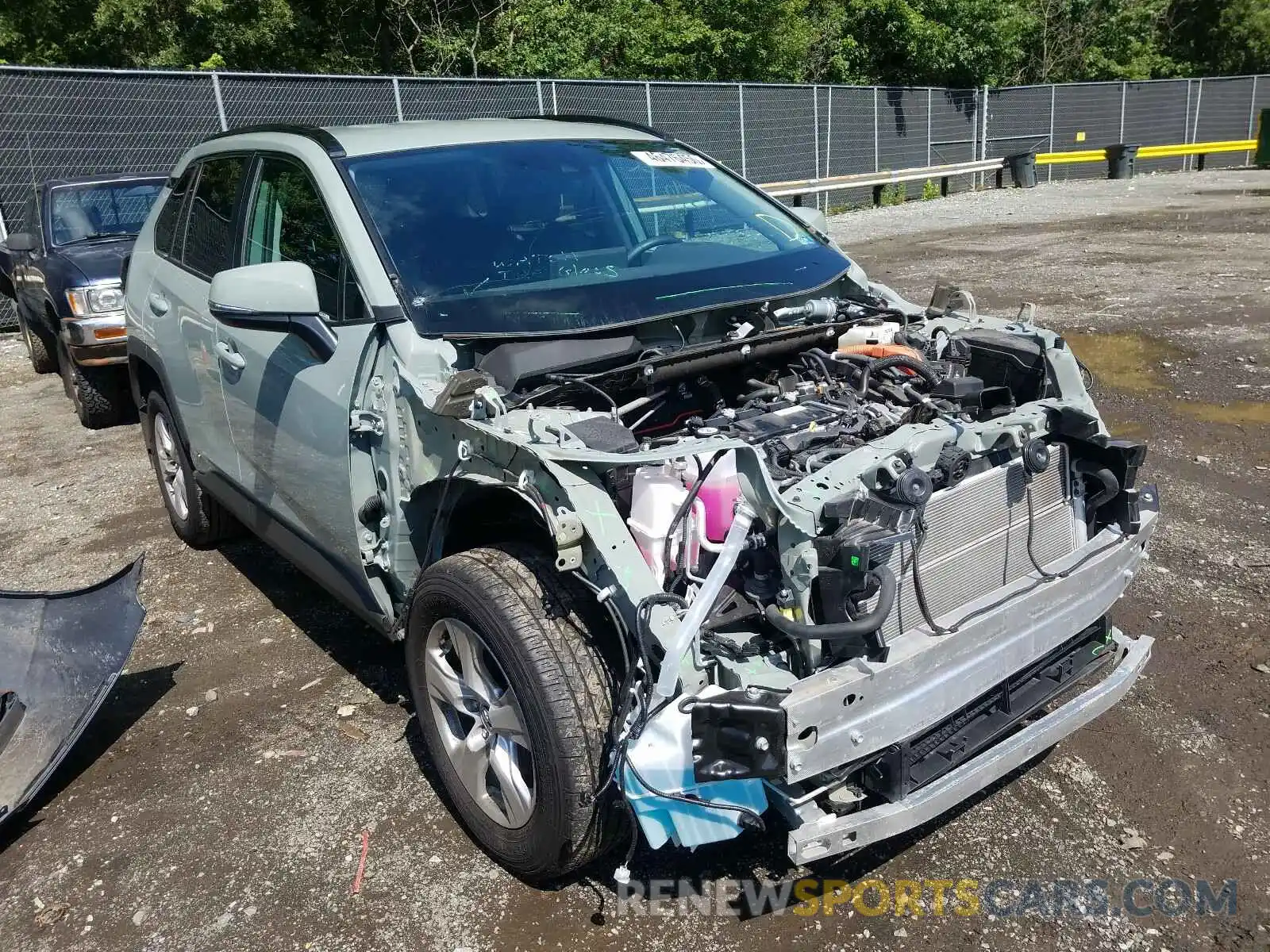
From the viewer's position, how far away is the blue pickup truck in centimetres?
742

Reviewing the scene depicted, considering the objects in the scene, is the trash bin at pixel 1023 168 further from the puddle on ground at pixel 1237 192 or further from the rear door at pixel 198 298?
the rear door at pixel 198 298

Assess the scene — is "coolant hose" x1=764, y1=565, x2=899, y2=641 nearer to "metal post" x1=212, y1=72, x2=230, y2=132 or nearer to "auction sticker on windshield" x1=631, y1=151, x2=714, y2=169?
"auction sticker on windshield" x1=631, y1=151, x2=714, y2=169

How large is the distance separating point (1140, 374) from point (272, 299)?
20.1ft

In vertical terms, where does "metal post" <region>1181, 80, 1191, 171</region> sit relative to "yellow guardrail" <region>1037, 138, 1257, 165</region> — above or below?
above

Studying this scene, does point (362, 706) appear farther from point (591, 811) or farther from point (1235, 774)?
point (1235, 774)

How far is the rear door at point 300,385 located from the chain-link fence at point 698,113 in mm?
7400

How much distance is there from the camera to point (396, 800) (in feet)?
10.6

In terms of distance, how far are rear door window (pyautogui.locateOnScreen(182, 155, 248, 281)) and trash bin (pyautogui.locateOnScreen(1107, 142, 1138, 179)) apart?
957 inches

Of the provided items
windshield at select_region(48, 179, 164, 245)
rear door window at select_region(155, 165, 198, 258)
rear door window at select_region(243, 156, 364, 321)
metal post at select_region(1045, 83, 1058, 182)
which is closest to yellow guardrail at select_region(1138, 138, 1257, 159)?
metal post at select_region(1045, 83, 1058, 182)

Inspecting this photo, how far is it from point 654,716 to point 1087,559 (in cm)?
143

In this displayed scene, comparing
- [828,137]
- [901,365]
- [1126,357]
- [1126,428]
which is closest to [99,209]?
[901,365]

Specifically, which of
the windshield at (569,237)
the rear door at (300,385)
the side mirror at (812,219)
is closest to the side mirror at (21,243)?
the rear door at (300,385)

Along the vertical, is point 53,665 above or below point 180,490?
below

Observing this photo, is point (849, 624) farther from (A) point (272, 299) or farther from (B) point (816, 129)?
(B) point (816, 129)
